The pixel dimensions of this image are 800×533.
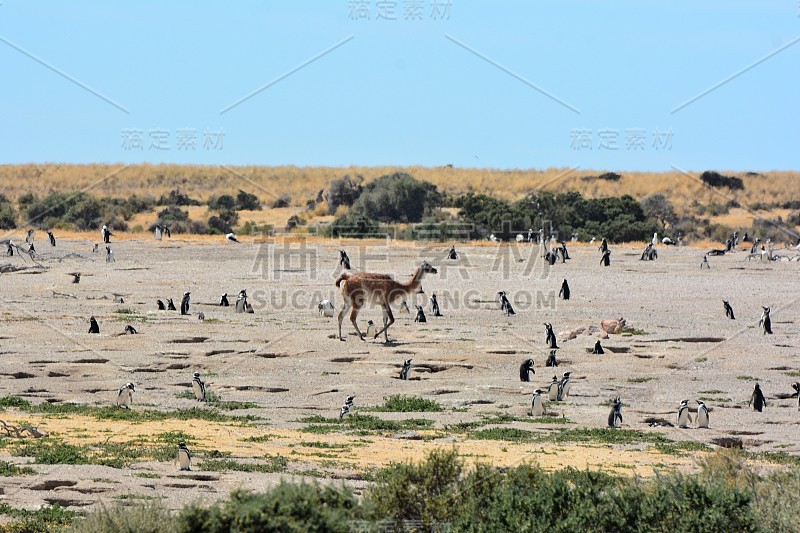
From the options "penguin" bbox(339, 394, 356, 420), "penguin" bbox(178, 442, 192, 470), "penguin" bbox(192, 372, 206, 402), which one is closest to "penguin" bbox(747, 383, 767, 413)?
"penguin" bbox(339, 394, 356, 420)

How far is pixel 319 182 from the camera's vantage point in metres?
84.6

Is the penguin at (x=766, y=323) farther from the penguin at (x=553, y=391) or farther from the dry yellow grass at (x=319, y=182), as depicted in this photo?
the dry yellow grass at (x=319, y=182)

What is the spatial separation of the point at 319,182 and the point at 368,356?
6433cm

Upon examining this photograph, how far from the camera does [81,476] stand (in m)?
11.5

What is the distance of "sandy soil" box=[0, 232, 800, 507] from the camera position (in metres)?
13.4

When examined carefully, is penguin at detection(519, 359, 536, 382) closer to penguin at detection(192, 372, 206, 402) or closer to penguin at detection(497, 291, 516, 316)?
penguin at detection(192, 372, 206, 402)

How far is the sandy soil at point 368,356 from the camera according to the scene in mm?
13445

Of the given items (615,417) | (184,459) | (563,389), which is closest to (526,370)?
(563,389)

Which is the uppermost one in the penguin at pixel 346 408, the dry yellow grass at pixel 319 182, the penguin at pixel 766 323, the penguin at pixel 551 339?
the dry yellow grass at pixel 319 182

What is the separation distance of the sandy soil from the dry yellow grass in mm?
36272

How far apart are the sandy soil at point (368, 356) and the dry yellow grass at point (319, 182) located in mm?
36272

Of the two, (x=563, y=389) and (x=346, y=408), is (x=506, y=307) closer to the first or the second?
(x=563, y=389)

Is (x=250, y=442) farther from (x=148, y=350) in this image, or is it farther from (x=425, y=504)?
(x=148, y=350)

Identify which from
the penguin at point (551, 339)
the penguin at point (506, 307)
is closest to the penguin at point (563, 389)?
the penguin at point (551, 339)
